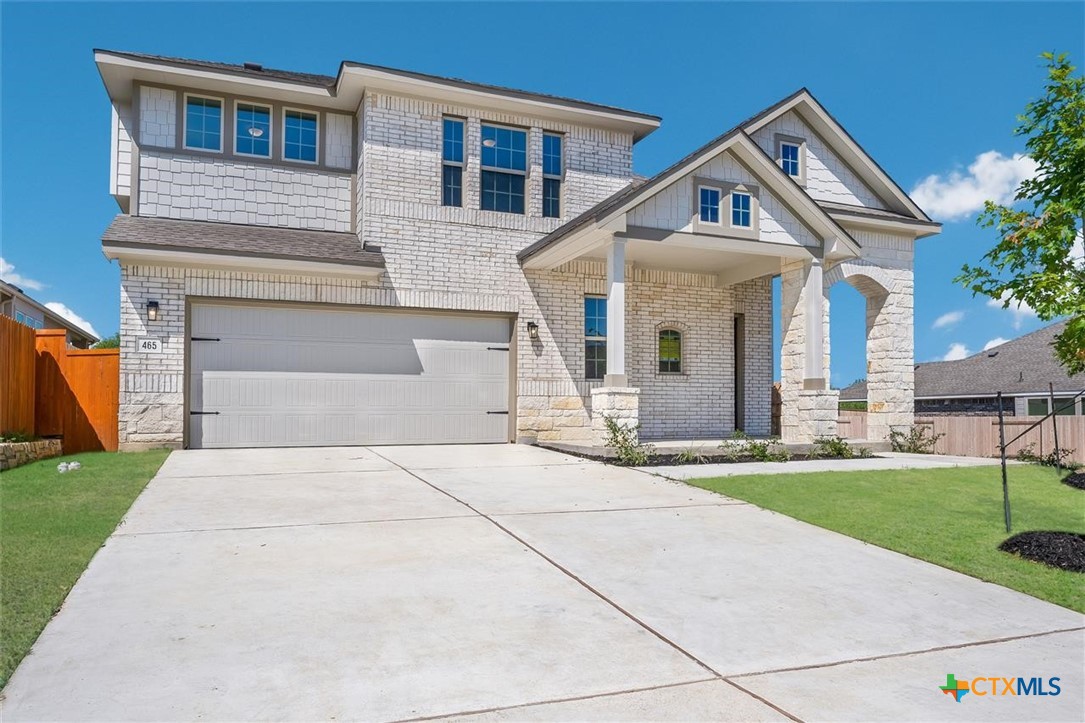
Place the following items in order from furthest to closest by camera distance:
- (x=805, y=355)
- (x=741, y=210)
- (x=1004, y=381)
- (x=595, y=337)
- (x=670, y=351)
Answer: (x=1004, y=381) < (x=670, y=351) < (x=595, y=337) < (x=805, y=355) < (x=741, y=210)

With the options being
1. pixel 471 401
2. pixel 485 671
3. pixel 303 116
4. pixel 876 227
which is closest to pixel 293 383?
pixel 471 401

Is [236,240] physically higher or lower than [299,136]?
lower

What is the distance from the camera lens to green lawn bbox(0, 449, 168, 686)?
3953 millimetres

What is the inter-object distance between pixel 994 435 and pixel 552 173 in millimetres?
10185

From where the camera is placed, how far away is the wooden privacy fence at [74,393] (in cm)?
1225

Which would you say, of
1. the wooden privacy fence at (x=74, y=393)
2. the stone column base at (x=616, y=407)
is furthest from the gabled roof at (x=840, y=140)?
the wooden privacy fence at (x=74, y=393)

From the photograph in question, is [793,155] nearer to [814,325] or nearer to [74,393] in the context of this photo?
[814,325]

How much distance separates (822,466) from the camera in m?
11.5

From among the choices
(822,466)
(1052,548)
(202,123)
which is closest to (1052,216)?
(1052,548)

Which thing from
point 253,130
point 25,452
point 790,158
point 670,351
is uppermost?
point 790,158

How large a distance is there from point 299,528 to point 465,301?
27.3 feet

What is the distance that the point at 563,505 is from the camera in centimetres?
757

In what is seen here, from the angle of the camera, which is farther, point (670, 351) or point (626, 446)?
point (670, 351)

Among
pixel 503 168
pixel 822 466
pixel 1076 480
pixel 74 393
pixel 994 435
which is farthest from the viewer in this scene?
pixel 503 168
